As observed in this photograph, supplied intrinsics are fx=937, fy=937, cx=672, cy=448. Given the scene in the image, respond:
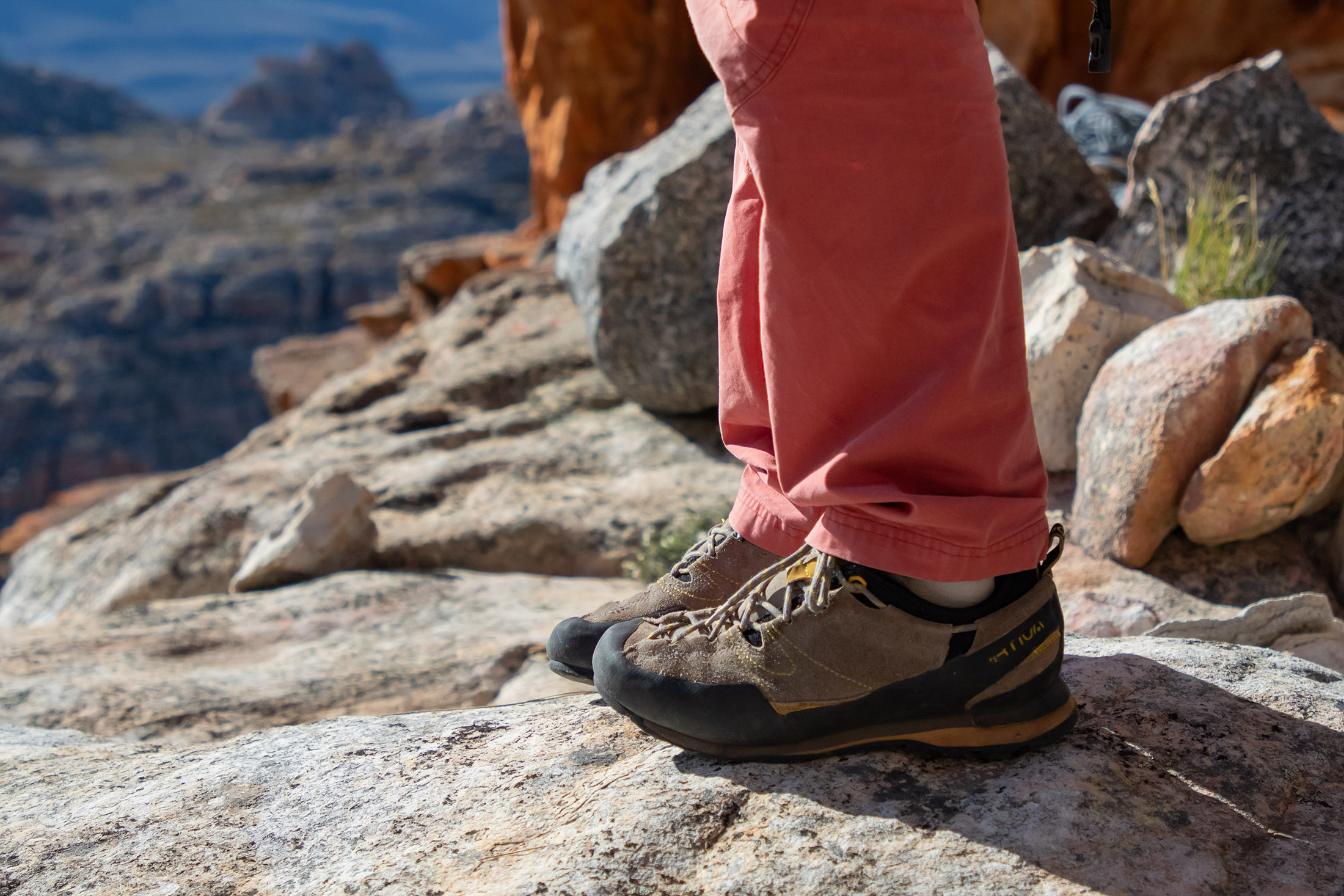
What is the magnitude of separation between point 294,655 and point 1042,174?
3307mm

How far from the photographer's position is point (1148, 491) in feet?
7.89

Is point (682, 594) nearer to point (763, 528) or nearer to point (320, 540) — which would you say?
point (763, 528)

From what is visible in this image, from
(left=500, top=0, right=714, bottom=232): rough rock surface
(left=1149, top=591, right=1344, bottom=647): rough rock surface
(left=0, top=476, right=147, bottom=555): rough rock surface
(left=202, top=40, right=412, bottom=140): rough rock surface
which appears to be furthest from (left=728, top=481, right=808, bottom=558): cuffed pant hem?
(left=202, top=40, right=412, bottom=140): rough rock surface

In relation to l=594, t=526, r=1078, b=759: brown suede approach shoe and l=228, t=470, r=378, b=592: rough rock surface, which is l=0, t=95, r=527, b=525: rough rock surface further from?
l=594, t=526, r=1078, b=759: brown suede approach shoe

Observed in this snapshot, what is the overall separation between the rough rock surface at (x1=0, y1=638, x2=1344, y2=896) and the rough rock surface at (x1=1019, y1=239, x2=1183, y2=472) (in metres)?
1.40

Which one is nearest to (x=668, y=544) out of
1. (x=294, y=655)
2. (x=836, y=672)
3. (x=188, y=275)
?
(x=294, y=655)

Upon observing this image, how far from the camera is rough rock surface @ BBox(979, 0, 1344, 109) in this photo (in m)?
10.4

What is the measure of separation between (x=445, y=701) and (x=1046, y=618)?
4.95 feet

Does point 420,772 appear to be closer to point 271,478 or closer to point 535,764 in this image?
point 535,764

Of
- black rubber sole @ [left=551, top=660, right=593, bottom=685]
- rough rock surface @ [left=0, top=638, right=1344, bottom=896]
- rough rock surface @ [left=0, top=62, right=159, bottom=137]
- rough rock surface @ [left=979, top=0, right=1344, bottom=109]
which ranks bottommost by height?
rough rock surface @ [left=0, top=638, right=1344, bottom=896]

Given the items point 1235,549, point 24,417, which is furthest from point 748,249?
point 24,417

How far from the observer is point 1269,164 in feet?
Answer: 11.6

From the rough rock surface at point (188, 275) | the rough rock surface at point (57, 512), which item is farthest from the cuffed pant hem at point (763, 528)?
the rough rock surface at point (188, 275)

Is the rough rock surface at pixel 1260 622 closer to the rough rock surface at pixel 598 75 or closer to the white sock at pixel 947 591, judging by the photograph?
the white sock at pixel 947 591
